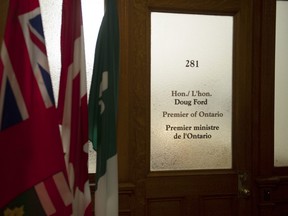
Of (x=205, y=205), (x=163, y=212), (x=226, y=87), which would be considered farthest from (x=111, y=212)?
(x=226, y=87)

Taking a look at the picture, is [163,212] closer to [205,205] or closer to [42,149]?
[205,205]

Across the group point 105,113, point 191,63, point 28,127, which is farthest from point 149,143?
point 28,127

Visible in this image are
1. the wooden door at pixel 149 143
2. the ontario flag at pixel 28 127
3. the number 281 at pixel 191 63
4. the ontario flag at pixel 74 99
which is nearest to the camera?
the ontario flag at pixel 28 127

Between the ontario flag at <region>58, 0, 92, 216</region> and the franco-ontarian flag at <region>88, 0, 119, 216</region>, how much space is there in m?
0.06

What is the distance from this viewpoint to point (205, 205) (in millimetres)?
2131

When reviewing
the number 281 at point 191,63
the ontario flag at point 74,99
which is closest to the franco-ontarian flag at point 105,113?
the ontario flag at point 74,99

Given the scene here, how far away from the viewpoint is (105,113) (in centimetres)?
138

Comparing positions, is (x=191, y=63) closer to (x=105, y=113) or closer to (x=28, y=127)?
(x=105, y=113)

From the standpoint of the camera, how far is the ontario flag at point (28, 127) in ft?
3.88

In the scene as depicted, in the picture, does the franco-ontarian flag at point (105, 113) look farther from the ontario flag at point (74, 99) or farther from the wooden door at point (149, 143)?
the wooden door at point (149, 143)

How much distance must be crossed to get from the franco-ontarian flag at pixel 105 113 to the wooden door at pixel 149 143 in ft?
1.90

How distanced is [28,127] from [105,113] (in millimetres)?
337

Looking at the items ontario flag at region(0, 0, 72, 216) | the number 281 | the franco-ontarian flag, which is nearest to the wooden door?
the number 281

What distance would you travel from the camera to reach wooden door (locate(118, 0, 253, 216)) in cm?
200
